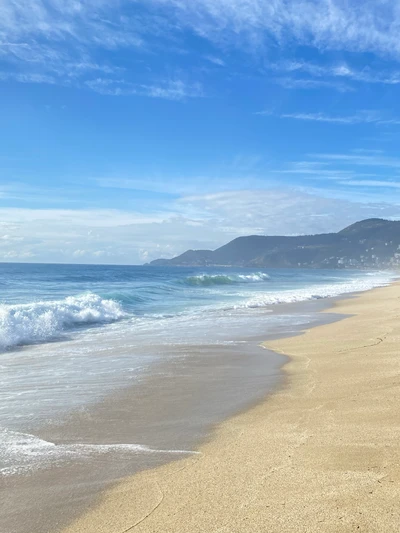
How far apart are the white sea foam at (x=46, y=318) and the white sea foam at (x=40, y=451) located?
8.25m

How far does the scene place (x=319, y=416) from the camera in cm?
574

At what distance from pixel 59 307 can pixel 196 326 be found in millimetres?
5901

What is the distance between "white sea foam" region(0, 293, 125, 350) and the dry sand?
9.56m

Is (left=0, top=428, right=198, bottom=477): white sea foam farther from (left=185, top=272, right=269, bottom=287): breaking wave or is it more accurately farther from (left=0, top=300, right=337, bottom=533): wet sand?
(left=185, top=272, right=269, bottom=287): breaking wave

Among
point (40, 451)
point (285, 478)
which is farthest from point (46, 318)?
point (285, 478)

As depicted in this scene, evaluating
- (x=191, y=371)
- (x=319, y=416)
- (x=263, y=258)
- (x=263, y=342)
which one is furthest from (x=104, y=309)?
(x=263, y=258)

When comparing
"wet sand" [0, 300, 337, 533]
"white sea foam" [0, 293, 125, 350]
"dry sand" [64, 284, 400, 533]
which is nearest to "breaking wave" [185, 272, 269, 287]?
"white sea foam" [0, 293, 125, 350]

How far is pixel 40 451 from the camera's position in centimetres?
507

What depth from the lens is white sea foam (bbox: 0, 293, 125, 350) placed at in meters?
14.0

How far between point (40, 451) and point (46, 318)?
40.5 ft

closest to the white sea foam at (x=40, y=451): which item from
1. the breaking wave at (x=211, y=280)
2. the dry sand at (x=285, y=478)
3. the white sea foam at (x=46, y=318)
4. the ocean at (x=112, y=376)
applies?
the ocean at (x=112, y=376)

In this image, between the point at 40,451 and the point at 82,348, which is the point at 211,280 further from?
the point at 40,451

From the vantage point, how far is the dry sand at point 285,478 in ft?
10.9

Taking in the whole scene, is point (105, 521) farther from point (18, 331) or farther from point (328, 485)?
point (18, 331)
